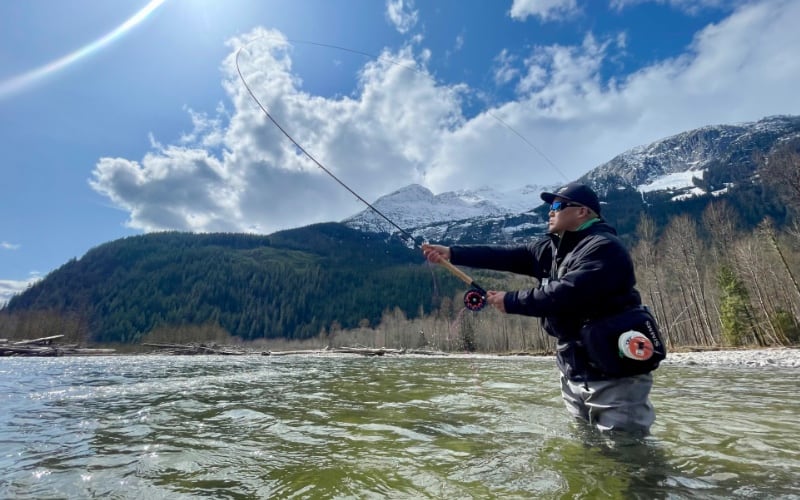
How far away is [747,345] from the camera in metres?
35.8

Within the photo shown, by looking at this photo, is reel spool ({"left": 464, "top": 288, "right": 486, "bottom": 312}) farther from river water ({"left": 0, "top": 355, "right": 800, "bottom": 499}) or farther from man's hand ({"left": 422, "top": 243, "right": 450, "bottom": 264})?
river water ({"left": 0, "top": 355, "right": 800, "bottom": 499})

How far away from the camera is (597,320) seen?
3.96 meters

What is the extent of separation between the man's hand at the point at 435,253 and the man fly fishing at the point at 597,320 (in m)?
1.36

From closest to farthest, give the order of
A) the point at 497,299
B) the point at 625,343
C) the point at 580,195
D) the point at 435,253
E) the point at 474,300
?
1. the point at 625,343
2. the point at 497,299
3. the point at 580,195
4. the point at 474,300
5. the point at 435,253

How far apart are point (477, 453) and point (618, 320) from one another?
6.54 ft

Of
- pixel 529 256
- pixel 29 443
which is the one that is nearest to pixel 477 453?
pixel 529 256

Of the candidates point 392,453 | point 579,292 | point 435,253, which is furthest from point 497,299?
point 392,453

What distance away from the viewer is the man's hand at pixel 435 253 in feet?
19.0

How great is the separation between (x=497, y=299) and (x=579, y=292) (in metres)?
0.95

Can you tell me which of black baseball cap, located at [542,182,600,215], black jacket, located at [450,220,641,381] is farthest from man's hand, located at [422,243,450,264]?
black baseball cap, located at [542,182,600,215]

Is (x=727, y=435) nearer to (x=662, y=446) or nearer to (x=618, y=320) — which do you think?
(x=662, y=446)

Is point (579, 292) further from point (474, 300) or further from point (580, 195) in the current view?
point (474, 300)

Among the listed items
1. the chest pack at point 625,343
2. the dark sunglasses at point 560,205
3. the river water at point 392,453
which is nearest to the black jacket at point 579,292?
the chest pack at point 625,343

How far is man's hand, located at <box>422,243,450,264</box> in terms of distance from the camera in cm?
579
